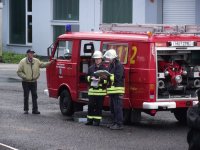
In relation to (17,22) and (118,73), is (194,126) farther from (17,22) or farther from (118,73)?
(17,22)

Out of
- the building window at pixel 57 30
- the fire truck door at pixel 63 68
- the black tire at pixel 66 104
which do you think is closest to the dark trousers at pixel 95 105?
the fire truck door at pixel 63 68

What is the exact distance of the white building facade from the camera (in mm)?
33125

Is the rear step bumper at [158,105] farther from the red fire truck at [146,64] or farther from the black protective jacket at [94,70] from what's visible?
the black protective jacket at [94,70]

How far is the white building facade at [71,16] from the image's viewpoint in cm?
3312

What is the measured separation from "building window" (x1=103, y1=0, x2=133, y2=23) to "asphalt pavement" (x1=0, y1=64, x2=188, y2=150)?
1467 centimetres

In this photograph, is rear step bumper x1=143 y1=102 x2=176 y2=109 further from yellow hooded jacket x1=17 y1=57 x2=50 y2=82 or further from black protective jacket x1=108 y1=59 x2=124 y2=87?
yellow hooded jacket x1=17 y1=57 x2=50 y2=82

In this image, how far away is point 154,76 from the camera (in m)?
15.8

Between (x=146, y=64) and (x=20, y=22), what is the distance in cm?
2517

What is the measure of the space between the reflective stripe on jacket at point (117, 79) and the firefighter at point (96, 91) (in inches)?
14.6

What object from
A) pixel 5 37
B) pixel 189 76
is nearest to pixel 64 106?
pixel 189 76

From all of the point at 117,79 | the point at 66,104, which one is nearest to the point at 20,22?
the point at 66,104

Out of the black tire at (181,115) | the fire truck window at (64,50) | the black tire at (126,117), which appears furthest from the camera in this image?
the fire truck window at (64,50)

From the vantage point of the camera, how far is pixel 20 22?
40406 millimetres

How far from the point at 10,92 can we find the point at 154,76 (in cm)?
854
